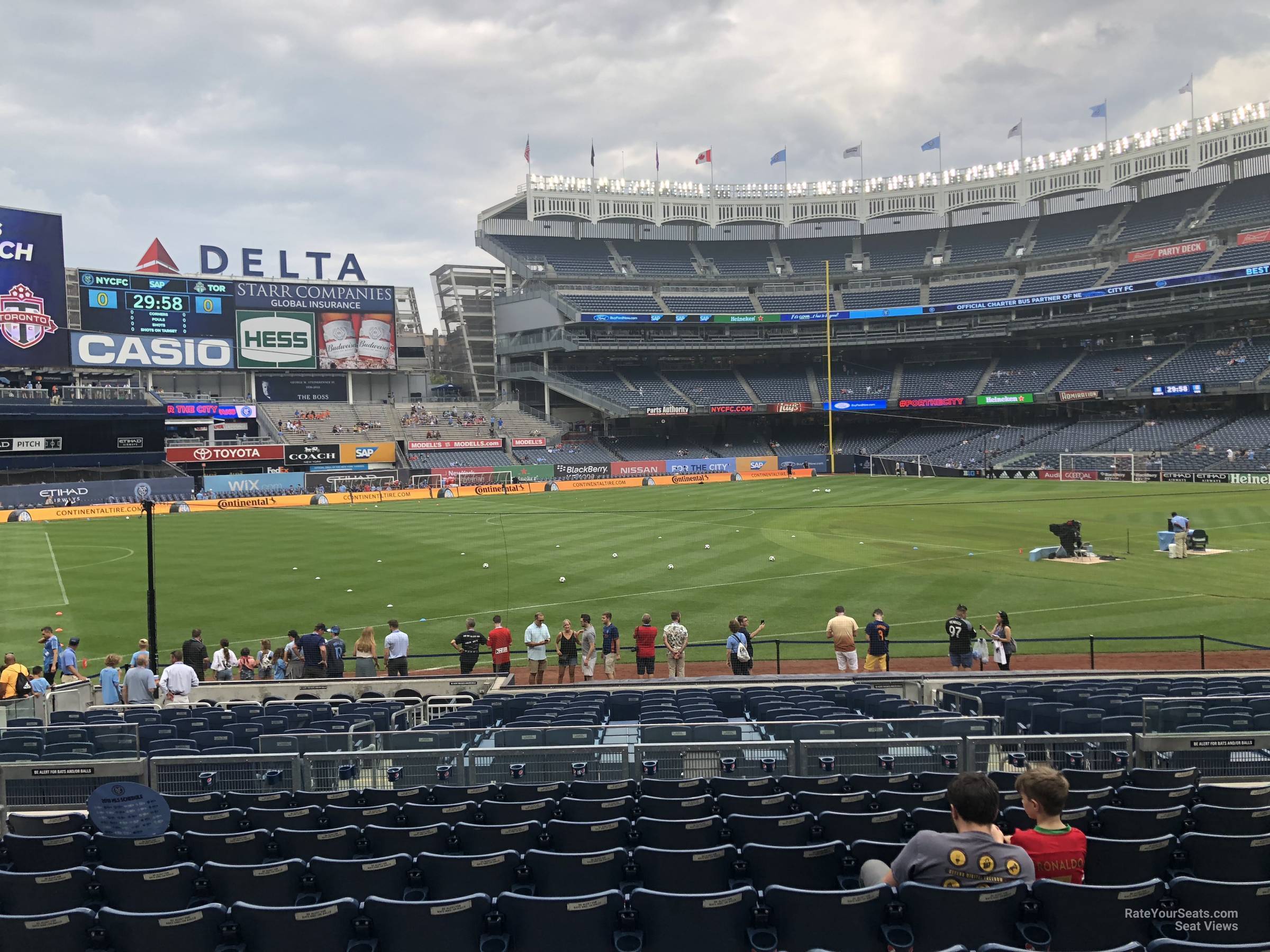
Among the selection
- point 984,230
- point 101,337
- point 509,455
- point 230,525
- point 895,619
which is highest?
point 984,230

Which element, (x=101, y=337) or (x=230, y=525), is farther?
(x=101, y=337)

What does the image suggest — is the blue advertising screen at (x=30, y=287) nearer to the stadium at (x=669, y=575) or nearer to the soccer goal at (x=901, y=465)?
the stadium at (x=669, y=575)

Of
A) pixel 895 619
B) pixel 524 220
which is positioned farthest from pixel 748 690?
pixel 524 220

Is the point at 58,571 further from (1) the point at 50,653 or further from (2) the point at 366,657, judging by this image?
(2) the point at 366,657

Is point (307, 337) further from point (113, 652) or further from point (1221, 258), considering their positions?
point (1221, 258)

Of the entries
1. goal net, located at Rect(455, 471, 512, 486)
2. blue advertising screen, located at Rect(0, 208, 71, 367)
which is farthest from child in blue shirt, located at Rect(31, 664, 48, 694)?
goal net, located at Rect(455, 471, 512, 486)

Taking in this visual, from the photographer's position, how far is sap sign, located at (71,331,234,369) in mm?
73875

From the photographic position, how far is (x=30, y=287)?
6425 cm

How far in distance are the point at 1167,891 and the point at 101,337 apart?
85.8m

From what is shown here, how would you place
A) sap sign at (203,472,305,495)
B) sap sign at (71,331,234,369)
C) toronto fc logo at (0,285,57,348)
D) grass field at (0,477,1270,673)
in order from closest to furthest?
1. grass field at (0,477,1270,673)
2. toronto fc logo at (0,285,57,348)
3. sap sign at (203,472,305,495)
4. sap sign at (71,331,234,369)

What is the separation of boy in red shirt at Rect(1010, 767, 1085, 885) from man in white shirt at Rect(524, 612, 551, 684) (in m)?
13.8

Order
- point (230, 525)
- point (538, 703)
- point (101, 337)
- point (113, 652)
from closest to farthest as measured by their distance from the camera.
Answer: point (538, 703) < point (113, 652) < point (230, 525) < point (101, 337)

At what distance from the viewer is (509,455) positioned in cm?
8581

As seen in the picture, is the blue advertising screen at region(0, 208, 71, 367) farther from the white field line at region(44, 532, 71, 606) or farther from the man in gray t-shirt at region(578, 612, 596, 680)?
the man in gray t-shirt at region(578, 612, 596, 680)
